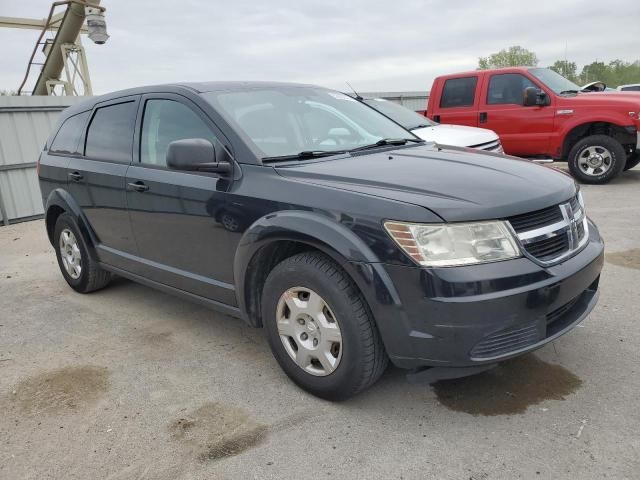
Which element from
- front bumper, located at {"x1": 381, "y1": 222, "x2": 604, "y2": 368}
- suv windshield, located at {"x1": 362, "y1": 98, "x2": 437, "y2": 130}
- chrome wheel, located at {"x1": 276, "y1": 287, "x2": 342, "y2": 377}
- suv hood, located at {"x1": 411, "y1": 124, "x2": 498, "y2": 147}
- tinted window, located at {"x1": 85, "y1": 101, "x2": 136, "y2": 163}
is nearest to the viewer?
front bumper, located at {"x1": 381, "y1": 222, "x2": 604, "y2": 368}

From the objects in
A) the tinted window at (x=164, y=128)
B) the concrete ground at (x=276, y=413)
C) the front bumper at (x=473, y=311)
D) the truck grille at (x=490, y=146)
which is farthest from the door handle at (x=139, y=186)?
the truck grille at (x=490, y=146)

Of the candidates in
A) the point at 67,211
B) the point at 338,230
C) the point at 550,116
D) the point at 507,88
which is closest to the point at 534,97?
the point at 550,116

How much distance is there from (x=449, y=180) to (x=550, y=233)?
536 mm

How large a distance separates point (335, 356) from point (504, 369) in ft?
3.46

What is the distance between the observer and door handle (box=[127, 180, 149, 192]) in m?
3.59

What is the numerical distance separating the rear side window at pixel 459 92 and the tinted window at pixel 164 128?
23.2 feet

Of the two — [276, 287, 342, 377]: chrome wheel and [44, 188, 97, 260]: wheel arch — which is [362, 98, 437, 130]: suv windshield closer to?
[44, 188, 97, 260]: wheel arch

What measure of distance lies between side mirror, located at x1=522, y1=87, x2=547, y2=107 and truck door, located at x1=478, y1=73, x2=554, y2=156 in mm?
100

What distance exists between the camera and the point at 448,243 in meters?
2.33

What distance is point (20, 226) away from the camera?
8758 millimetres

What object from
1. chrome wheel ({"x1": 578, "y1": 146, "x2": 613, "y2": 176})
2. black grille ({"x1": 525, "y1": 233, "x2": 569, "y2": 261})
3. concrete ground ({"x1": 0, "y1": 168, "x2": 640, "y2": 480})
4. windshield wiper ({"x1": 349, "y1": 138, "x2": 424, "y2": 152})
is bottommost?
concrete ground ({"x1": 0, "y1": 168, "x2": 640, "y2": 480})

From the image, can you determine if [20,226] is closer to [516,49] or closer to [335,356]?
[335,356]

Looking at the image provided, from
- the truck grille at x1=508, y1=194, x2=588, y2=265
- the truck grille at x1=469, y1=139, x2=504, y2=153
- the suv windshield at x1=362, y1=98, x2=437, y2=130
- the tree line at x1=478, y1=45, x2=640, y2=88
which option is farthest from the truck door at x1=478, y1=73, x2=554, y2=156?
the tree line at x1=478, y1=45, x2=640, y2=88

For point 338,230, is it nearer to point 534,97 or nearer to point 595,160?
point 534,97
